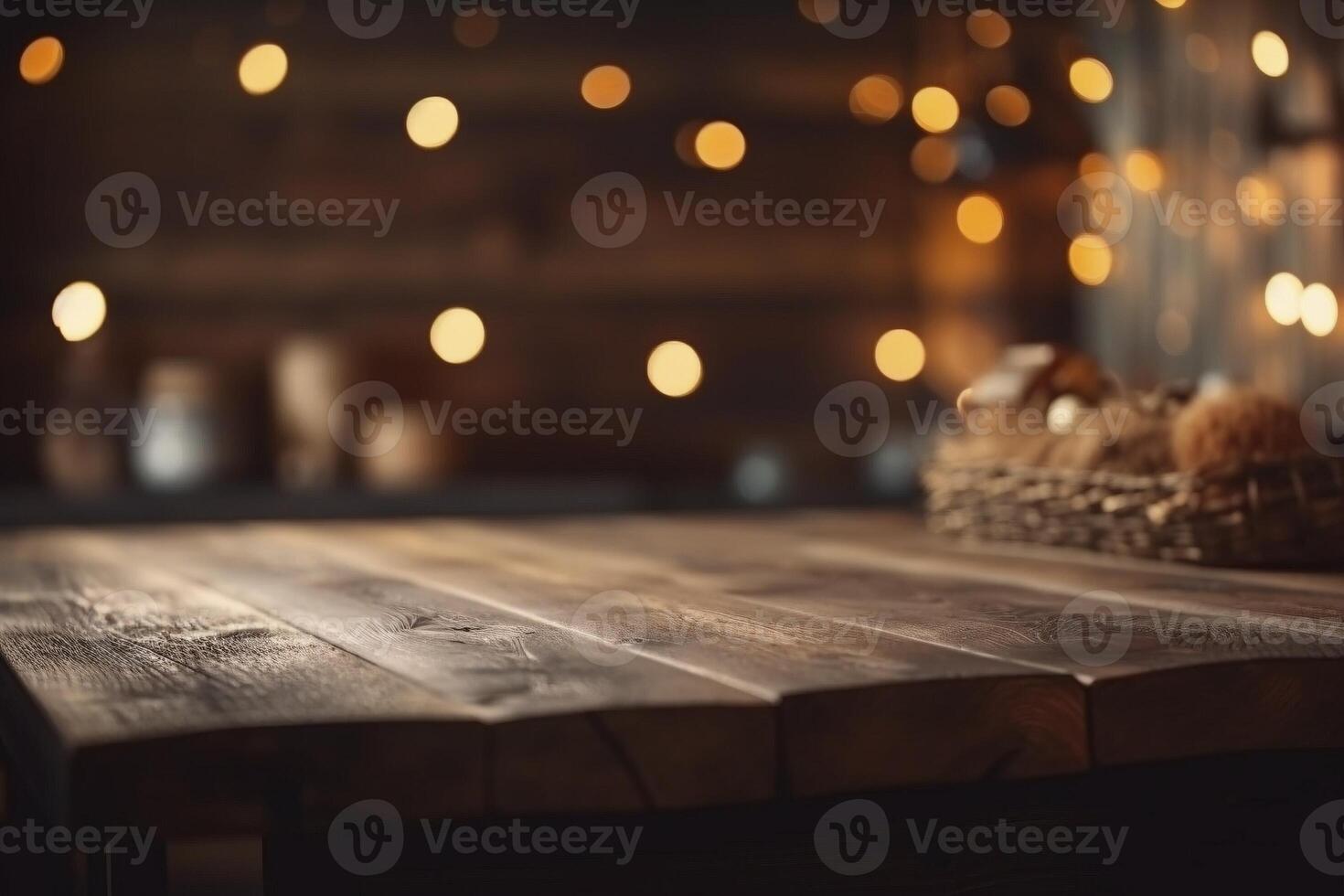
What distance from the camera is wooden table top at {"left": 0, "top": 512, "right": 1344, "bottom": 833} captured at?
0.64m

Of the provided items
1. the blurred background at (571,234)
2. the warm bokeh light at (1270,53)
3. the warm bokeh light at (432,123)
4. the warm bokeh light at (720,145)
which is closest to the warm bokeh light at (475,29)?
the blurred background at (571,234)

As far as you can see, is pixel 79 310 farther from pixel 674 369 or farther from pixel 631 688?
pixel 631 688

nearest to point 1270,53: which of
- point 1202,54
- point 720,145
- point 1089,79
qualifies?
point 1202,54

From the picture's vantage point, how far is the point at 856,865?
2.71ft

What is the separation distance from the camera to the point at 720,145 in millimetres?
2693

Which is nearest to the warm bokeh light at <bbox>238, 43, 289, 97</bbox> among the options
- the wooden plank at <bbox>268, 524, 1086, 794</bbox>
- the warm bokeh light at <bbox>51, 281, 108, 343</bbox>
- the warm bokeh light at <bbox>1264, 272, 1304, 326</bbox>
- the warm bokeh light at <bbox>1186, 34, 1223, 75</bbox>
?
the warm bokeh light at <bbox>51, 281, 108, 343</bbox>

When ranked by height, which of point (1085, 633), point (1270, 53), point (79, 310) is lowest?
point (1085, 633)

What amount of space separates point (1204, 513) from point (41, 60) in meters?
2.15

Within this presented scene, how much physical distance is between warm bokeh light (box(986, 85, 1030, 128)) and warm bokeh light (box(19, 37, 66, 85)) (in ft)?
5.43

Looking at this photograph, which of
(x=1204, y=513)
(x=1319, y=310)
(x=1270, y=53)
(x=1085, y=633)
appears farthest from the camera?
(x=1270, y=53)

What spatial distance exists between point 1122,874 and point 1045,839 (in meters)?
0.06

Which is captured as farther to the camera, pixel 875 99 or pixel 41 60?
pixel 875 99

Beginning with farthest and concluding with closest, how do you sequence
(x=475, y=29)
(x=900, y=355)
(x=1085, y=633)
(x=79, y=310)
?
1. (x=900, y=355)
2. (x=475, y=29)
3. (x=79, y=310)
4. (x=1085, y=633)

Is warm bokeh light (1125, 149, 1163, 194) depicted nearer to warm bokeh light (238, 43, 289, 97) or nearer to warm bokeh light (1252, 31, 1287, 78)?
warm bokeh light (1252, 31, 1287, 78)
